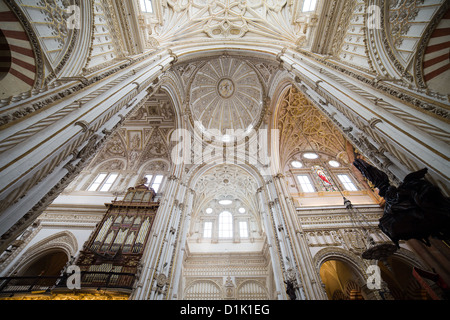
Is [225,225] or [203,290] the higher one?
[225,225]

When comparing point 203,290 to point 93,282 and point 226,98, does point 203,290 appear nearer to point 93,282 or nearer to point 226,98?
point 93,282

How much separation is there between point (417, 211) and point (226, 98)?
1483 cm

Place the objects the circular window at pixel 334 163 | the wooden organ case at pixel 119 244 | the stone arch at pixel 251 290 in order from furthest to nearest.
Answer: the circular window at pixel 334 163 → the stone arch at pixel 251 290 → the wooden organ case at pixel 119 244

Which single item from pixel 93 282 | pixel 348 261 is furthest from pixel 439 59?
pixel 93 282

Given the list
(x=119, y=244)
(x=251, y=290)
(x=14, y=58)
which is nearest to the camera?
(x=14, y=58)

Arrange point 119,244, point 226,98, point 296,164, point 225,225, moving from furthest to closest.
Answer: point 225,225
point 226,98
point 296,164
point 119,244

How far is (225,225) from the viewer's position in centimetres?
1628

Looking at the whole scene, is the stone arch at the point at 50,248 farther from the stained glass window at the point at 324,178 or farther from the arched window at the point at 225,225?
the stained glass window at the point at 324,178

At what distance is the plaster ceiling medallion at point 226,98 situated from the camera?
14.0m

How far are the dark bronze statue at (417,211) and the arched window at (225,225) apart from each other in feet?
45.6

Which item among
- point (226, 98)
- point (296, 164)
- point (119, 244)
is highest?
point (226, 98)

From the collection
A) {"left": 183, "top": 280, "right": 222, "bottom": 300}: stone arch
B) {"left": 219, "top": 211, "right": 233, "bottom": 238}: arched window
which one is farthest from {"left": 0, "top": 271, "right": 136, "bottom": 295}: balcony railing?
{"left": 219, "top": 211, "right": 233, "bottom": 238}: arched window

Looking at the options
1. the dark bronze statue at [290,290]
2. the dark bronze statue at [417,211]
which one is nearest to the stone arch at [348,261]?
the dark bronze statue at [290,290]
